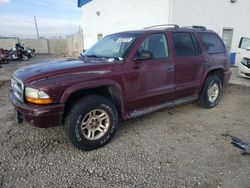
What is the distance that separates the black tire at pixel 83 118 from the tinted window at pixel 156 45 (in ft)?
4.00

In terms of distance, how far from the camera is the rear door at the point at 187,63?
161 inches

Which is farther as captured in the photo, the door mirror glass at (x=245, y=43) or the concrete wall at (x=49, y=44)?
the concrete wall at (x=49, y=44)

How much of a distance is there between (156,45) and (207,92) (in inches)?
73.4

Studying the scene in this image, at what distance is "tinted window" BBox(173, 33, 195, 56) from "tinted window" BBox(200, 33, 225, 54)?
48 centimetres

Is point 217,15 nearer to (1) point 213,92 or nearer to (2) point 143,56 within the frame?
(1) point 213,92

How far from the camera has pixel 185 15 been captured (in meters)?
9.22

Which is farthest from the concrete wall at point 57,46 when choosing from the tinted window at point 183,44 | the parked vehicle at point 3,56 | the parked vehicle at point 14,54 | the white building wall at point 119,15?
the tinted window at point 183,44

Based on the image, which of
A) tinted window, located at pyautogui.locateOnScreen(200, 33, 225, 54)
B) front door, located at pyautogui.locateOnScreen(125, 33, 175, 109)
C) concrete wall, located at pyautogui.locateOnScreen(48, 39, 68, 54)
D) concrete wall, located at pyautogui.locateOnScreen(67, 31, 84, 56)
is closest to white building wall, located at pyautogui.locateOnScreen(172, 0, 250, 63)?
tinted window, located at pyautogui.locateOnScreen(200, 33, 225, 54)

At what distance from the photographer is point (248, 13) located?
37.3 ft

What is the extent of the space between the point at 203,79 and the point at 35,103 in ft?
11.5

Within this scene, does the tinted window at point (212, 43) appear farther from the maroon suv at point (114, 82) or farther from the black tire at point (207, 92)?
the black tire at point (207, 92)

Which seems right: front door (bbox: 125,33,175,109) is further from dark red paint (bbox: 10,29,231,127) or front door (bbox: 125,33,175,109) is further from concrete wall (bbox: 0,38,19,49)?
concrete wall (bbox: 0,38,19,49)

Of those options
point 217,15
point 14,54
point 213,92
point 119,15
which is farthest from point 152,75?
point 14,54

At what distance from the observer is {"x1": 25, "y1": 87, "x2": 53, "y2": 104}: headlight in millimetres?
2692
